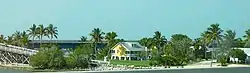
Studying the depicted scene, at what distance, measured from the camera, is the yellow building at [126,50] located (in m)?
126

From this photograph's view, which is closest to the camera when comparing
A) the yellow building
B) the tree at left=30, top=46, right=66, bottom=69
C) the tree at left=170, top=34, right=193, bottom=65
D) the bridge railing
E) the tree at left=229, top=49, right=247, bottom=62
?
the tree at left=30, top=46, right=66, bottom=69

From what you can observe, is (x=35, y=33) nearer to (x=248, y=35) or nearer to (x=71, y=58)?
(x=71, y=58)

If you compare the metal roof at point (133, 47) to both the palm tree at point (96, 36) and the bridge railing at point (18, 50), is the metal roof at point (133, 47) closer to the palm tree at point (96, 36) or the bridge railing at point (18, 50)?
the palm tree at point (96, 36)

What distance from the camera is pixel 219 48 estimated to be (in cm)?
10519

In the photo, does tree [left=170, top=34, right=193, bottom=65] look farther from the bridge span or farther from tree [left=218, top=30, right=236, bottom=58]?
the bridge span

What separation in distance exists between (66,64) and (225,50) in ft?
127

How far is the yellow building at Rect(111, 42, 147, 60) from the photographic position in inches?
4961

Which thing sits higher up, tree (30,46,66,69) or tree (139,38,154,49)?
tree (139,38,154,49)

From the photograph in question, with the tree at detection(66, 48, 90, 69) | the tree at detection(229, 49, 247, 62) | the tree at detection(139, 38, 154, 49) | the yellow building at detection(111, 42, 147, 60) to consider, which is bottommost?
the tree at detection(66, 48, 90, 69)

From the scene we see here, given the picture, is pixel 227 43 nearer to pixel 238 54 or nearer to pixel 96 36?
pixel 238 54

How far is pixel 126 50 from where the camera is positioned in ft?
414

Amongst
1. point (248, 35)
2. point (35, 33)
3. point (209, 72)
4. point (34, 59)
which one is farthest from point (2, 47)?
point (248, 35)

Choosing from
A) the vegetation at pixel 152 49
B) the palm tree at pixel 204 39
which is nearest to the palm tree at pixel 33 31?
the vegetation at pixel 152 49

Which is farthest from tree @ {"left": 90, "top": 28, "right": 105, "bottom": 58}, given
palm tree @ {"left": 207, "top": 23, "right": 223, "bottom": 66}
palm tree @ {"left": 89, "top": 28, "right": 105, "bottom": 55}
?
palm tree @ {"left": 207, "top": 23, "right": 223, "bottom": 66}
